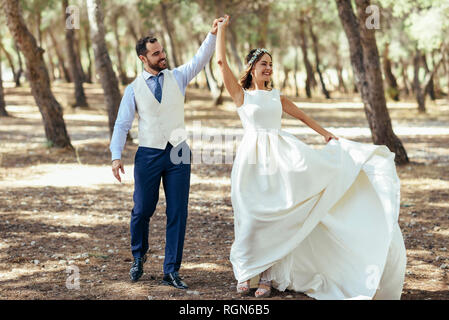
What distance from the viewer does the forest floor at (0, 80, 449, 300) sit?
6078 millimetres

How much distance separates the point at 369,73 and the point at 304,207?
820cm

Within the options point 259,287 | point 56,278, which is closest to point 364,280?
point 259,287

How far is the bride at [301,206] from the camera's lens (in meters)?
5.41

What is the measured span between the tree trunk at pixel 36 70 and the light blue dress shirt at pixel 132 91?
31.6 feet

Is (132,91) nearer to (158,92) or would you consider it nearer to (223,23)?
(158,92)

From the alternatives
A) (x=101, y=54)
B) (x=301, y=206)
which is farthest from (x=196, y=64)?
(x=101, y=54)

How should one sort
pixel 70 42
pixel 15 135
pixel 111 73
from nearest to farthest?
pixel 111 73 < pixel 15 135 < pixel 70 42

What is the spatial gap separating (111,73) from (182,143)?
34.8 ft

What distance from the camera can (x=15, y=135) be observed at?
1947 centimetres

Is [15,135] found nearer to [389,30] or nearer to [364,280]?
[364,280]

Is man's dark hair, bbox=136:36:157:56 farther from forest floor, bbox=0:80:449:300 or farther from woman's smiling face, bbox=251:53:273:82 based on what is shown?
forest floor, bbox=0:80:449:300

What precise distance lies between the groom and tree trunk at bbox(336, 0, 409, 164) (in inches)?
305

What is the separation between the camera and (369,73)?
13.0m

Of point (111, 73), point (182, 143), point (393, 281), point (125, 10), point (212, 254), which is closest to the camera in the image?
point (393, 281)
